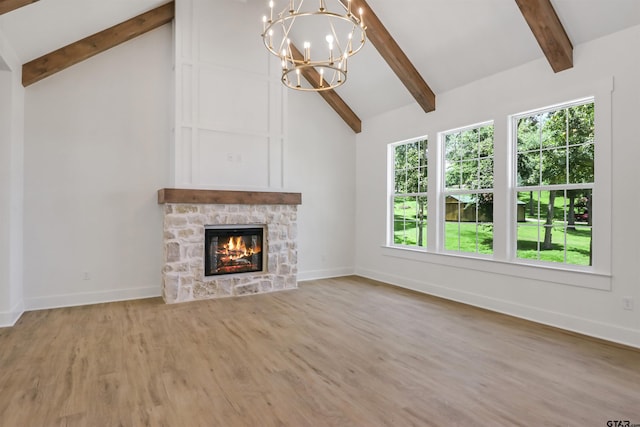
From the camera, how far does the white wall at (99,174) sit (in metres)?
4.77

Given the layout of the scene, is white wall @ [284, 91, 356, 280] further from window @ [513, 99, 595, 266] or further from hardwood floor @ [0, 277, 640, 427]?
window @ [513, 99, 595, 266]

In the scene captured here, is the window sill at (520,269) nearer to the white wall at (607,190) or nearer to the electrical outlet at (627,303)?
the white wall at (607,190)

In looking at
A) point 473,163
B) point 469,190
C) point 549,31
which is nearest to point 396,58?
point 473,163

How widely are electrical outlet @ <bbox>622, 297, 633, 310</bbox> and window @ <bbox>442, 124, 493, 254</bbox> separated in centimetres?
158

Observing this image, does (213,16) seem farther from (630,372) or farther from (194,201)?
(630,372)

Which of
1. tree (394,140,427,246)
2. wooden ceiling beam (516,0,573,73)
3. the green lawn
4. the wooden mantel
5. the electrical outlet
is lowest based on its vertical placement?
the electrical outlet

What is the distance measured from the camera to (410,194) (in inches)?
248

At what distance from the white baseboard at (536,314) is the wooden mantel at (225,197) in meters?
2.40

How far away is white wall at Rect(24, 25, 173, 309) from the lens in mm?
4766

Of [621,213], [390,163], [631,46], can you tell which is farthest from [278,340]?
[631,46]

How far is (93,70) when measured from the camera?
199 inches

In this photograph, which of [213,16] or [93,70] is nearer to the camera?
[93,70]

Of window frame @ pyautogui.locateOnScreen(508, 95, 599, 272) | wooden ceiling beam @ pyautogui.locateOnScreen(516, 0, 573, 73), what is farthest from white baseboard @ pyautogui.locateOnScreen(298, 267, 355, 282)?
wooden ceiling beam @ pyautogui.locateOnScreen(516, 0, 573, 73)

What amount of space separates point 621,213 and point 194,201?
4997mm
